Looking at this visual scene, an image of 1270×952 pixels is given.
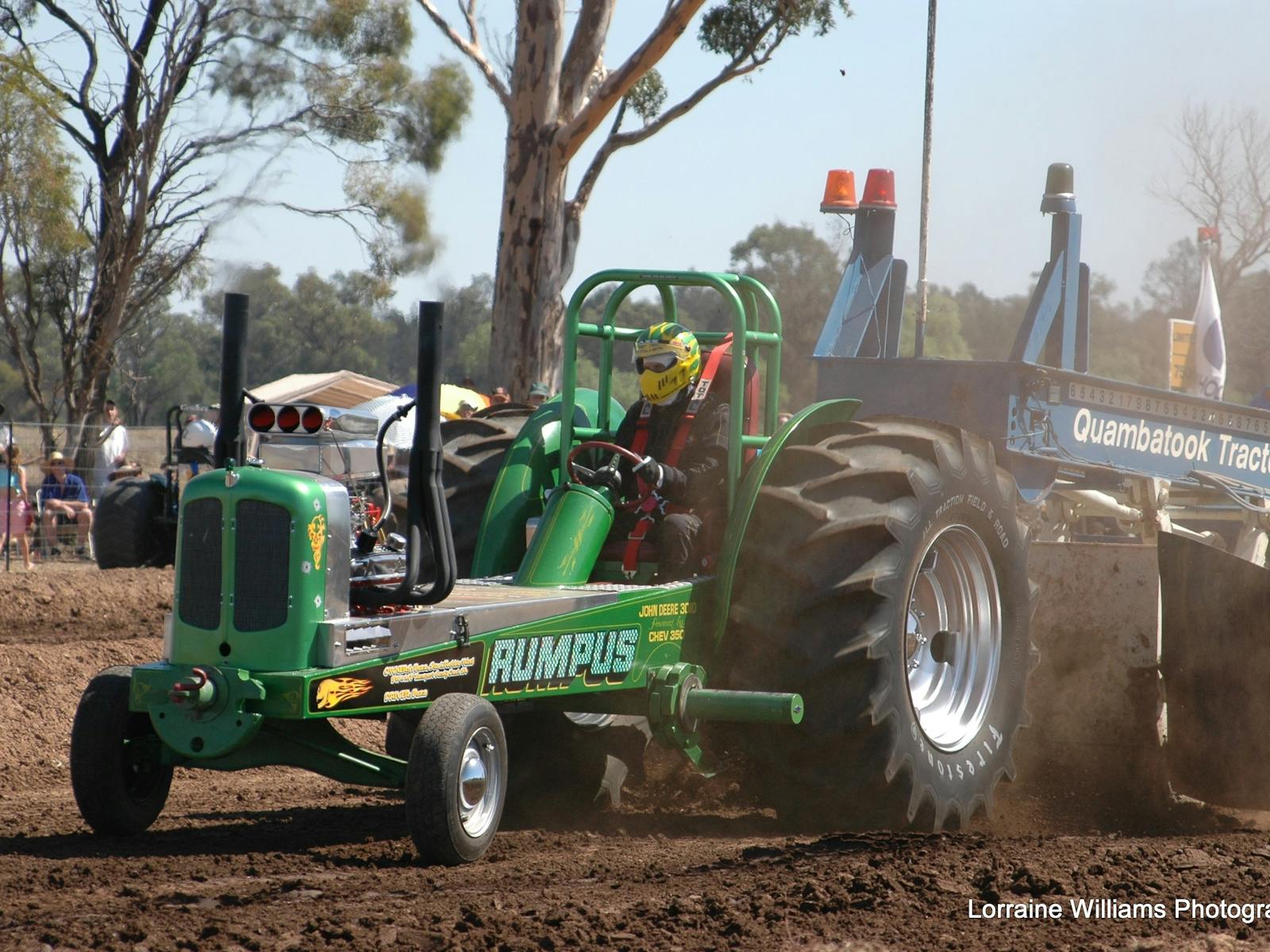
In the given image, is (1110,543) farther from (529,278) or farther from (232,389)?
(529,278)

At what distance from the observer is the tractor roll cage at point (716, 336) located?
20.0 feet

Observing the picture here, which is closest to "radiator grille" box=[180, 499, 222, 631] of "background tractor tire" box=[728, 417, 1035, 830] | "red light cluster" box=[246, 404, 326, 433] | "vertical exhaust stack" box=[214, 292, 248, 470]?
"vertical exhaust stack" box=[214, 292, 248, 470]

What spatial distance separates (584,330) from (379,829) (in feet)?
7.15

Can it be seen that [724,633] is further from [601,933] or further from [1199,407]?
[1199,407]

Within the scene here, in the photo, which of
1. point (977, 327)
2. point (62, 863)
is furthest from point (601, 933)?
point (977, 327)

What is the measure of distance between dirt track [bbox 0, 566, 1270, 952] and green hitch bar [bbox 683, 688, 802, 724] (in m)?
0.44

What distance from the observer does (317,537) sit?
481cm

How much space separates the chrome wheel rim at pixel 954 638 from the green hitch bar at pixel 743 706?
90 cm

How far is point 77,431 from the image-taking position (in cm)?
1639

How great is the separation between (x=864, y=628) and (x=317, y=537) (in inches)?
79.6

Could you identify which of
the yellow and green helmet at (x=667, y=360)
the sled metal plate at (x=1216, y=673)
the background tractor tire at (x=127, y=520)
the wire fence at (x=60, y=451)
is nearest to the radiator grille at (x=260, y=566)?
the yellow and green helmet at (x=667, y=360)

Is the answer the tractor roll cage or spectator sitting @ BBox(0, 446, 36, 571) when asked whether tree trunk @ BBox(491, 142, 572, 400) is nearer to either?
spectator sitting @ BBox(0, 446, 36, 571)

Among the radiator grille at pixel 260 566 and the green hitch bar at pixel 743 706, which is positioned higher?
the radiator grille at pixel 260 566

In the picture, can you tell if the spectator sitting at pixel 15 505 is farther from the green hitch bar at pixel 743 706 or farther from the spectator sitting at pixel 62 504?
the green hitch bar at pixel 743 706
